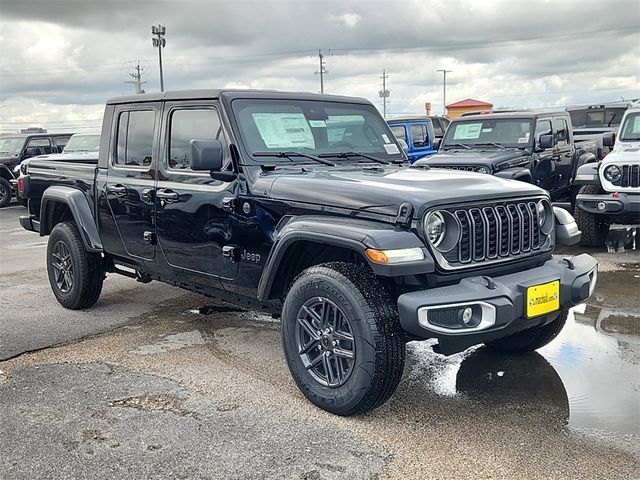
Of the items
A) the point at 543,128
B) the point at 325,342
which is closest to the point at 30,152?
the point at 543,128

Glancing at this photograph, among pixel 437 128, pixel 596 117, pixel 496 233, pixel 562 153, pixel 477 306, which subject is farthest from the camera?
pixel 437 128

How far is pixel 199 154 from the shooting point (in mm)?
4020

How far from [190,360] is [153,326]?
1.03 metres

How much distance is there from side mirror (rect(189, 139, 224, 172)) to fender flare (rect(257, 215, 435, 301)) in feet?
1.90

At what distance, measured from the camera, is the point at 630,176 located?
7980 millimetres

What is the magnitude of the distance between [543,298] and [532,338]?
1.05 m

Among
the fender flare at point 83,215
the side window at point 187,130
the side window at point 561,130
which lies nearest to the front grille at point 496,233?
the side window at point 187,130

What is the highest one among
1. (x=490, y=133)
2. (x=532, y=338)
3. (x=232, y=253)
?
(x=490, y=133)

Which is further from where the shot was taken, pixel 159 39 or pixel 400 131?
pixel 159 39

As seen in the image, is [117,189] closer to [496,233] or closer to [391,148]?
[391,148]

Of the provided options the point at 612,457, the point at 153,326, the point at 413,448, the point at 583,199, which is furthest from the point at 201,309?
the point at 583,199

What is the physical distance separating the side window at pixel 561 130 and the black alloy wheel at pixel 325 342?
841cm

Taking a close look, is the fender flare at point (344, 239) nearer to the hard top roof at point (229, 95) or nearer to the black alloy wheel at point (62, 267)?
the hard top roof at point (229, 95)

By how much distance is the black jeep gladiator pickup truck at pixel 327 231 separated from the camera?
3.40 m
